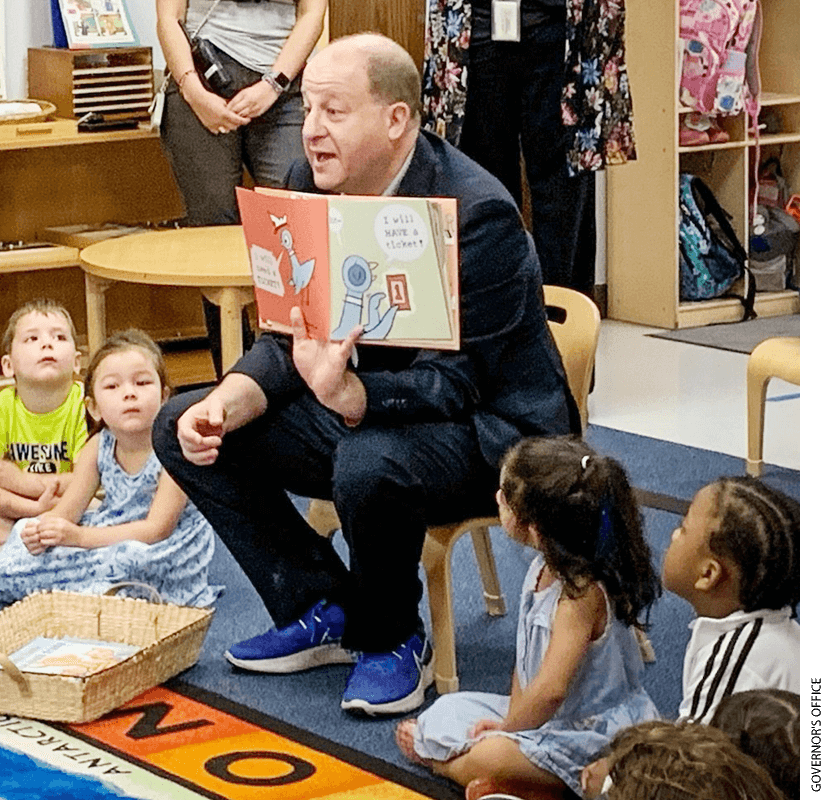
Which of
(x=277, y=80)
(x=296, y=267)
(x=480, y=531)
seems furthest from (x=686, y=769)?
(x=277, y=80)

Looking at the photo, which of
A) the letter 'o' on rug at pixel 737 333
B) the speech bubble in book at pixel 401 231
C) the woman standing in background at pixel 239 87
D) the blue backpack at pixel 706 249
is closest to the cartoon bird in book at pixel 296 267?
the speech bubble in book at pixel 401 231

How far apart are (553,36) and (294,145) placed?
28.2 inches

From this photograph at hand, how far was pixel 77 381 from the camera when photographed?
3.52 meters

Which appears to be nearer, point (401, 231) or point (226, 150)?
point (401, 231)

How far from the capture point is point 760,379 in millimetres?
3561

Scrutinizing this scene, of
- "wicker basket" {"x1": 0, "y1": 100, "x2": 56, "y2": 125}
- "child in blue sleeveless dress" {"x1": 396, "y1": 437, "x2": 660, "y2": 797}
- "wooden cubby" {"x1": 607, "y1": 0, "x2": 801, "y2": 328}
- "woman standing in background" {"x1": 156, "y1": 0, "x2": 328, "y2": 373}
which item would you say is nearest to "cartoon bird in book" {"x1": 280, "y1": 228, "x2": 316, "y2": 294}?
"child in blue sleeveless dress" {"x1": 396, "y1": 437, "x2": 660, "y2": 797}

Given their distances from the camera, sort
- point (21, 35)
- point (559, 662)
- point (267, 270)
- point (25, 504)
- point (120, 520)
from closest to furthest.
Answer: point (559, 662) < point (267, 270) < point (120, 520) < point (25, 504) < point (21, 35)

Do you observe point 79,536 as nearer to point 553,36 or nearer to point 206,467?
point 206,467

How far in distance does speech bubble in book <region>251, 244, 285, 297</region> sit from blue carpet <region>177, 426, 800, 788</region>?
2.10ft

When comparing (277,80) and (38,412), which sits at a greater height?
(277,80)

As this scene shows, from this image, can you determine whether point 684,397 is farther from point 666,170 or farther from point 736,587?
point 736,587

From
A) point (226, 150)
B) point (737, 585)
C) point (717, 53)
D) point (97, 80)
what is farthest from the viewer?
point (717, 53)

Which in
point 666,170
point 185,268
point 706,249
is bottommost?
point 706,249

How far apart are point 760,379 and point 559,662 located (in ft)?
5.00
